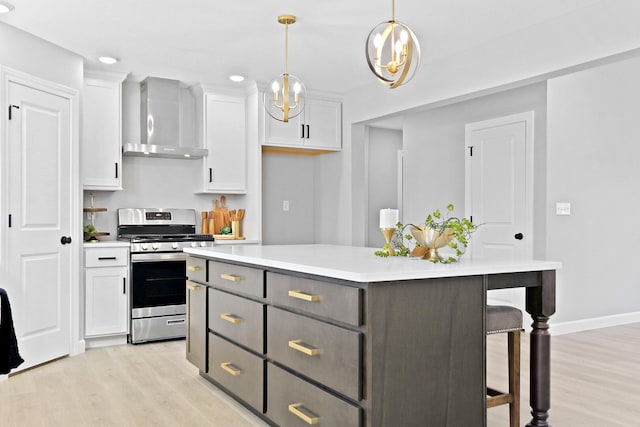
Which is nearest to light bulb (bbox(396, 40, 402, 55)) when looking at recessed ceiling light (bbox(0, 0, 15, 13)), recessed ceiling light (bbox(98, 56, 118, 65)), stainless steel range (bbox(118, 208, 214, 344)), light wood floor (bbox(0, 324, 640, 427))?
light wood floor (bbox(0, 324, 640, 427))

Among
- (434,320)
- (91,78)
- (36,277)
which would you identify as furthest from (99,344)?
(434,320)

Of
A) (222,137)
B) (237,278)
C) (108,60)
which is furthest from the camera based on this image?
(222,137)

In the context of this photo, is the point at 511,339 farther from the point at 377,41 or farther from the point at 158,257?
the point at 158,257

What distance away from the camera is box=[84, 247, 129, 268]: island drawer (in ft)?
15.1

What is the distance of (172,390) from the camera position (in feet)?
11.2

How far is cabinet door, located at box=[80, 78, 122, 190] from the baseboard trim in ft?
13.7

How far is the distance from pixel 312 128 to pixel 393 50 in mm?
3361

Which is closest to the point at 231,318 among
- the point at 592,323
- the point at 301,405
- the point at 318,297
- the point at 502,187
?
the point at 301,405

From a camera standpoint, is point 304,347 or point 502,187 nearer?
point 304,347

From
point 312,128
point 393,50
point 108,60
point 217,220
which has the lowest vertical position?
point 217,220

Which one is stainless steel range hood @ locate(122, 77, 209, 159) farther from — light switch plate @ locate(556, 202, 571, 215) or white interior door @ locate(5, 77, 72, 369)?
light switch plate @ locate(556, 202, 571, 215)

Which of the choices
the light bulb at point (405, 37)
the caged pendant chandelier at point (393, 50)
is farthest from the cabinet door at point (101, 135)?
the light bulb at point (405, 37)

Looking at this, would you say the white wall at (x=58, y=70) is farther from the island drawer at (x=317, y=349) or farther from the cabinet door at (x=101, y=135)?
the island drawer at (x=317, y=349)

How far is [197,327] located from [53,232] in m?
1.50
